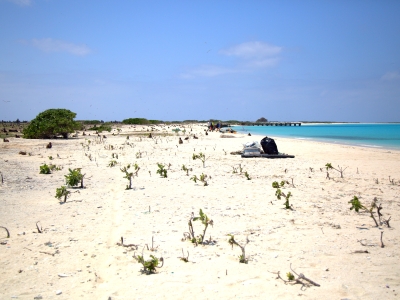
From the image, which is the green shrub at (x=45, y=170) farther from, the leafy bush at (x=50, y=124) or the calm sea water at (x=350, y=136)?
the calm sea water at (x=350, y=136)

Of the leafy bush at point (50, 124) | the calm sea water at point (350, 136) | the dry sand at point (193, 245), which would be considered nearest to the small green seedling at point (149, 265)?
the dry sand at point (193, 245)

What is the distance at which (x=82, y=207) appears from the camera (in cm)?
569

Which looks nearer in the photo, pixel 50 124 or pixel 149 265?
pixel 149 265

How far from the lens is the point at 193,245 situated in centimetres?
402

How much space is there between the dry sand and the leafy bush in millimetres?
14966

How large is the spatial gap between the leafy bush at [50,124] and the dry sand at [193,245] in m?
15.0

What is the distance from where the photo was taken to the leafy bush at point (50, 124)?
2164 centimetres

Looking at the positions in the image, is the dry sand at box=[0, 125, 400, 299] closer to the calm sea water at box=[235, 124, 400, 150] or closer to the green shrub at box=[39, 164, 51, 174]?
the green shrub at box=[39, 164, 51, 174]

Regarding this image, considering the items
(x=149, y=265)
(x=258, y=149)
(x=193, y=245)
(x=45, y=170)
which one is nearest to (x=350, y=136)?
(x=258, y=149)

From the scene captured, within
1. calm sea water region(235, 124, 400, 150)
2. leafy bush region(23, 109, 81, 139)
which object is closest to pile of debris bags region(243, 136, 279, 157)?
calm sea water region(235, 124, 400, 150)

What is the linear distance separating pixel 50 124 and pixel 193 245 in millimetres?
20172

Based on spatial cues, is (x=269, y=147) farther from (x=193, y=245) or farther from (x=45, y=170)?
(x=193, y=245)

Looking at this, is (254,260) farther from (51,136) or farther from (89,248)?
(51,136)

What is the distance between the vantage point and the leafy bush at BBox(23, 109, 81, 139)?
21.6 metres
